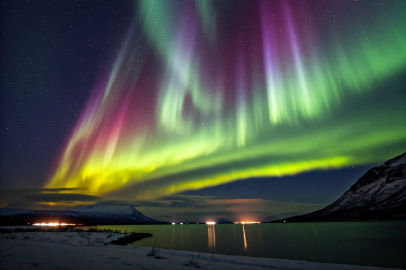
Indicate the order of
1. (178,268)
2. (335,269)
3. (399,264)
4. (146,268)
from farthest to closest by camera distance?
(399,264), (335,269), (178,268), (146,268)

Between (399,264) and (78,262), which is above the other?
(78,262)

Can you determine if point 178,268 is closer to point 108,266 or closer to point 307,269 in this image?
point 108,266

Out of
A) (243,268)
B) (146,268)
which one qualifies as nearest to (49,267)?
(146,268)

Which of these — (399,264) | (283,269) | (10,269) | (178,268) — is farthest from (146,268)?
(399,264)

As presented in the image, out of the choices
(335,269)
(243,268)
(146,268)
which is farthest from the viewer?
(335,269)

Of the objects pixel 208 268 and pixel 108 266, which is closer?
pixel 108 266

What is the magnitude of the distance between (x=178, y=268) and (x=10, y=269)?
267 inches

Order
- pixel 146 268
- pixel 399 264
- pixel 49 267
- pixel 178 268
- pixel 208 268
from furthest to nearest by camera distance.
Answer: pixel 399 264
pixel 208 268
pixel 178 268
pixel 146 268
pixel 49 267

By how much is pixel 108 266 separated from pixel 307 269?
11.3 meters

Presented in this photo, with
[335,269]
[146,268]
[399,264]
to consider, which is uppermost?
[146,268]

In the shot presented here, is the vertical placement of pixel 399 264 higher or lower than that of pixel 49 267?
lower

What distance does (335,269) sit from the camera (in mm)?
15359

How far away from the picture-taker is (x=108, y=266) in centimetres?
1142

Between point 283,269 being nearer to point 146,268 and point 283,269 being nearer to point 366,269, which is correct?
point 366,269
